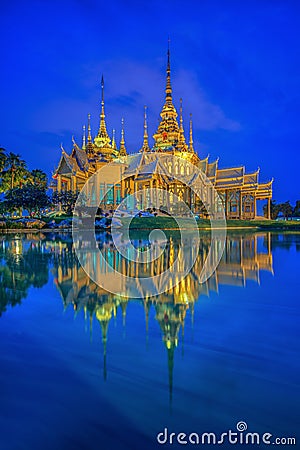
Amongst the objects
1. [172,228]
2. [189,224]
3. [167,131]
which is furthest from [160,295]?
[167,131]

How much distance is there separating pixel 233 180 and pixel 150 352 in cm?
3737

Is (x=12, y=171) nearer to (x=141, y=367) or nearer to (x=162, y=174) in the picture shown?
(x=162, y=174)

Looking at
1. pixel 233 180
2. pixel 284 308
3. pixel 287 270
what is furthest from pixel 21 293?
pixel 233 180

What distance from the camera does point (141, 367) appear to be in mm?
2369

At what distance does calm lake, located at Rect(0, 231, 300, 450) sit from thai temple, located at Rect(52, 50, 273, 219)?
91.7 feet

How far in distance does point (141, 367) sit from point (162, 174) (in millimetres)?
32855

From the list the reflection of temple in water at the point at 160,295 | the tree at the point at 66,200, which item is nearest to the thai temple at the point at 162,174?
the tree at the point at 66,200

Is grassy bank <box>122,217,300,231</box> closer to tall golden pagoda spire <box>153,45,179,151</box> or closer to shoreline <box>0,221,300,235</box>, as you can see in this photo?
shoreline <box>0,221,300,235</box>

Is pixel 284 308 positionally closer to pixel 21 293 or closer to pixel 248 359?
pixel 248 359

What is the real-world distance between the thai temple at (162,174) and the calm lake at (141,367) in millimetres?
27944

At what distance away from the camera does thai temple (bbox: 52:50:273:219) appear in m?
34.1

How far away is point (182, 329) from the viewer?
323cm

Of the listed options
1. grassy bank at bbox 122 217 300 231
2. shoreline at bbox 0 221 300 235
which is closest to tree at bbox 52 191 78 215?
shoreline at bbox 0 221 300 235

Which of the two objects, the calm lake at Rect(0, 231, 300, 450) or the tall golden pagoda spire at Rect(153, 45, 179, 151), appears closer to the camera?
the calm lake at Rect(0, 231, 300, 450)
